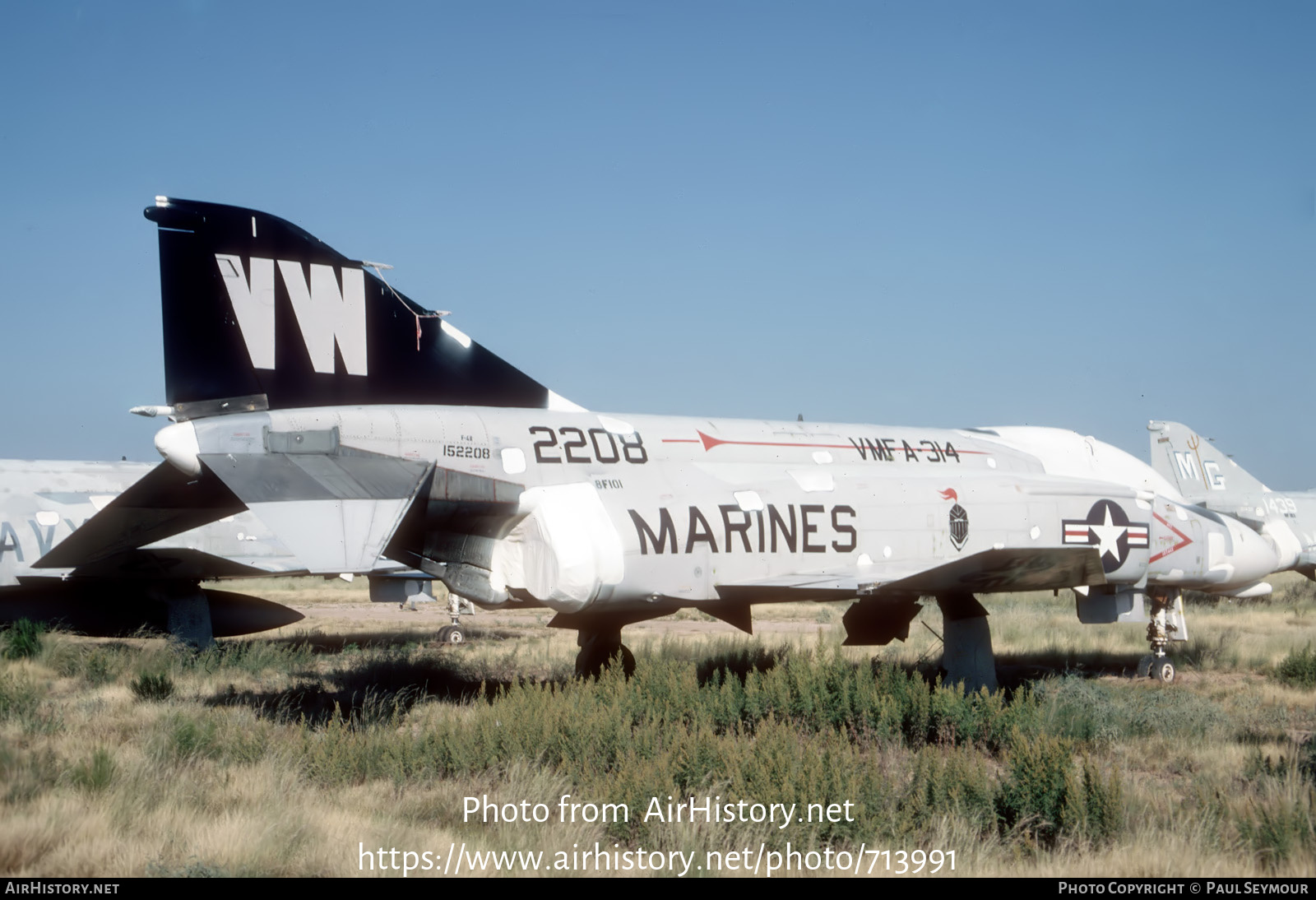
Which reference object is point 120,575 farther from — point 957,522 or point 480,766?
point 957,522

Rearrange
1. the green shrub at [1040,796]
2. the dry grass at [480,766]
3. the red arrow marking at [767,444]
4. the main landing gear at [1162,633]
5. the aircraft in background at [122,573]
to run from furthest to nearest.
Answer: the aircraft in background at [122,573], the main landing gear at [1162,633], the red arrow marking at [767,444], the green shrub at [1040,796], the dry grass at [480,766]

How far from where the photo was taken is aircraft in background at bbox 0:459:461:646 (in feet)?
49.9

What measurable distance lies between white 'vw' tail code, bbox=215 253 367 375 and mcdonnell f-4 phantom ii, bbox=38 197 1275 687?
19 mm

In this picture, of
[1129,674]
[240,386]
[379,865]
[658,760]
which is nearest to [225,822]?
[379,865]

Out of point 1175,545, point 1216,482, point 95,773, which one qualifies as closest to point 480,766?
point 95,773

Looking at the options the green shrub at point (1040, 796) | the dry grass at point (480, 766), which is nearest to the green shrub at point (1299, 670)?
the dry grass at point (480, 766)

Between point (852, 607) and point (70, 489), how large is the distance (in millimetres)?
12737

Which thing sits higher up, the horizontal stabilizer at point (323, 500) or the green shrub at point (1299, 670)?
the horizontal stabilizer at point (323, 500)

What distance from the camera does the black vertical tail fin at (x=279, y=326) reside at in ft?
29.4

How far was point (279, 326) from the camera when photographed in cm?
936

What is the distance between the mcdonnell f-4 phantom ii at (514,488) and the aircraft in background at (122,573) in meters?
5.76

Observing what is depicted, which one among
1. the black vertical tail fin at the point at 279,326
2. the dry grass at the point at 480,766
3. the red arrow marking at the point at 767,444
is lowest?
the dry grass at the point at 480,766

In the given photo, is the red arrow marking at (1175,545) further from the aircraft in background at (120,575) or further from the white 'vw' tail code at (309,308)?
the aircraft in background at (120,575)
